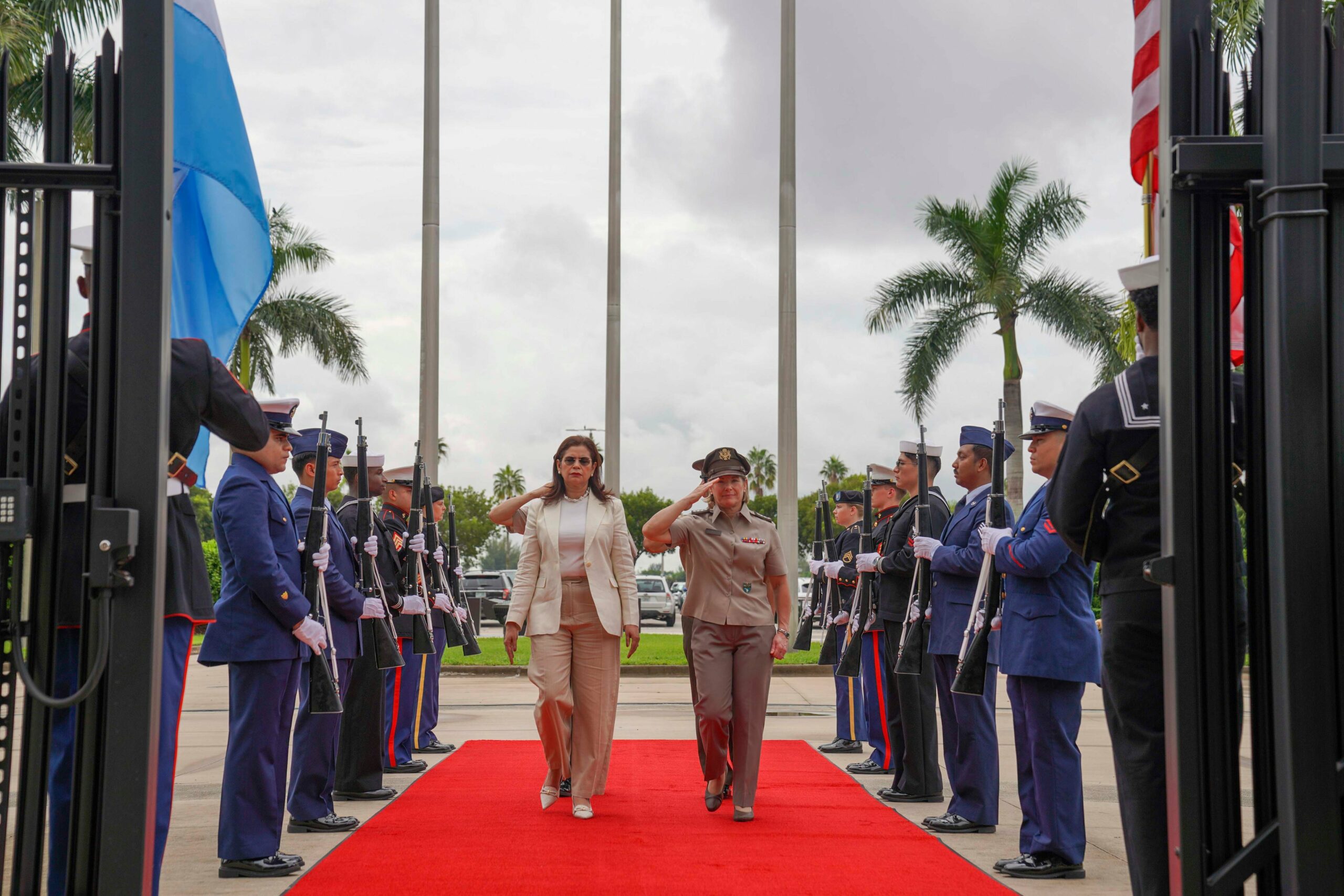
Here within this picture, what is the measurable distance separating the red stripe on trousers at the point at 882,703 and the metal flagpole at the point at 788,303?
419 inches

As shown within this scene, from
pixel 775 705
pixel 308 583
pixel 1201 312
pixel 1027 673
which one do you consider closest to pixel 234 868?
pixel 308 583

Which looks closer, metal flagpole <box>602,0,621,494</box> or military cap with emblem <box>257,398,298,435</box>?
military cap with emblem <box>257,398,298,435</box>

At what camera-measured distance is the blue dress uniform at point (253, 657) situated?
→ 18.5ft

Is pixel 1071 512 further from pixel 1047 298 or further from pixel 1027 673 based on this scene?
pixel 1047 298

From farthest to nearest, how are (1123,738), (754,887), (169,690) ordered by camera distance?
(754,887) < (169,690) < (1123,738)

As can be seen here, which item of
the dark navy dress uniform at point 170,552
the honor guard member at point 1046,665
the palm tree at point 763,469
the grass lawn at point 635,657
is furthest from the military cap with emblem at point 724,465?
the palm tree at point 763,469

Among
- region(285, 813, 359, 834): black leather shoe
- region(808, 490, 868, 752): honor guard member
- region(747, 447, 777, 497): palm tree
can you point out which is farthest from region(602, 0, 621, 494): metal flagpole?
region(747, 447, 777, 497): palm tree

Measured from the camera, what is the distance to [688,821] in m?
7.00

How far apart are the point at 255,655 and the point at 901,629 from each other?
4.45 metres

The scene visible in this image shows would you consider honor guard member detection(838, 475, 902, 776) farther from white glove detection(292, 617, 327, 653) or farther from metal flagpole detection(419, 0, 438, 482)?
metal flagpole detection(419, 0, 438, 482)

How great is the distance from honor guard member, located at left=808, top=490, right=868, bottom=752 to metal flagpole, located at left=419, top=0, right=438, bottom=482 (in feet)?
32.5

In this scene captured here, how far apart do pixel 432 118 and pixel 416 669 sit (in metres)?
13.5

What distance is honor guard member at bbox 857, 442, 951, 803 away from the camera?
7754 mm

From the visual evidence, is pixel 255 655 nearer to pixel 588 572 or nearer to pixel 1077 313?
pixel 588 572
